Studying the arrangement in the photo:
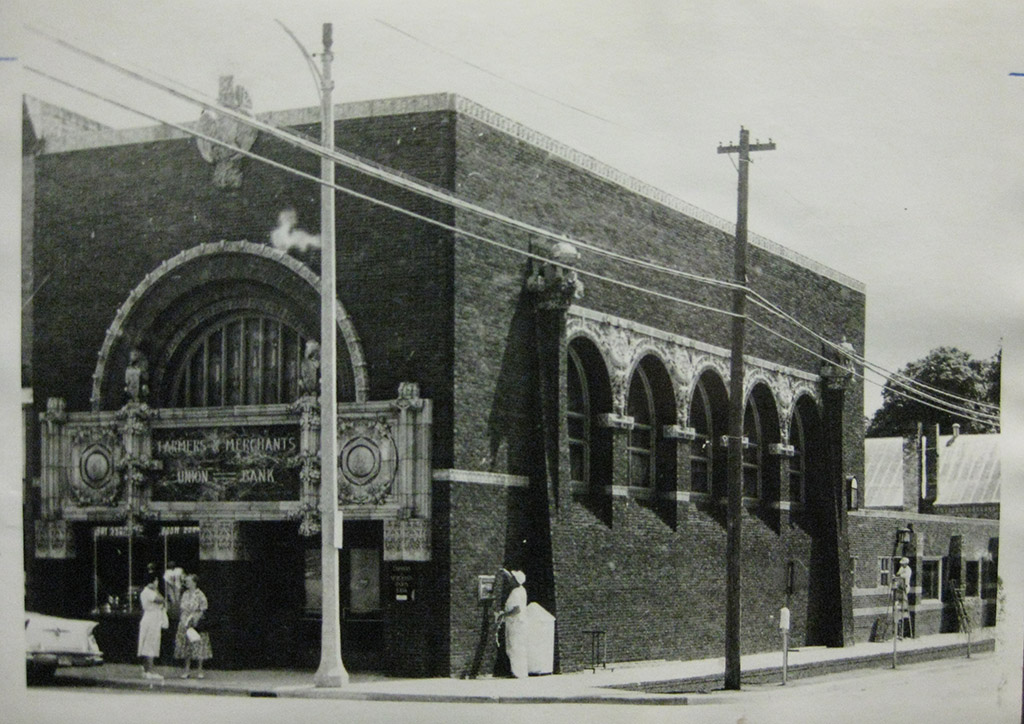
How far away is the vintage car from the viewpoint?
16000 millimetres

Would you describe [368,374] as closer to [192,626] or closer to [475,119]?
[475,119]

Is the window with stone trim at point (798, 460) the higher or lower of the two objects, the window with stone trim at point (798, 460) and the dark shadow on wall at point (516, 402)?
the lower

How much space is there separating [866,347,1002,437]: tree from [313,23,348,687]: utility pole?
642 centimetres

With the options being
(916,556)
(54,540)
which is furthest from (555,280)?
(916,556)

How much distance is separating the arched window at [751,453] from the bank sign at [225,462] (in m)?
10.1

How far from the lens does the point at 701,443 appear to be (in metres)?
26.6

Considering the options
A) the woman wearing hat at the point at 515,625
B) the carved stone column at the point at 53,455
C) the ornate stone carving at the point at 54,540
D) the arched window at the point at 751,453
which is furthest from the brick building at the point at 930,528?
the carved stone column at the point at 53,455

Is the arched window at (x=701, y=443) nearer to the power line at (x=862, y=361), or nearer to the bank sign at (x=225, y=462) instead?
the power line at (x=862, y=361)

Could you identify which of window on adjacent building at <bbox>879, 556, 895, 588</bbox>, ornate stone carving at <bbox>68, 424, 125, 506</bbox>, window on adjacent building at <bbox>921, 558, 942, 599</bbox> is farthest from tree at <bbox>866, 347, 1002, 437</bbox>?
ornate stone carving at <bbox>68, 424, 125, 506</bbox>

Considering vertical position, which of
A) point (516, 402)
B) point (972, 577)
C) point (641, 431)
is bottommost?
point (972, 577)

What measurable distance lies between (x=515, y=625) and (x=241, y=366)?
480cm

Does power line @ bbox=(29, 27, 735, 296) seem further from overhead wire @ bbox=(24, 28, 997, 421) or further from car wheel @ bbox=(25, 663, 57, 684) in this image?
car wheel @ bbox=(25, 663, 57, 684)

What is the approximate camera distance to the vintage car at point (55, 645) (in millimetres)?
16000

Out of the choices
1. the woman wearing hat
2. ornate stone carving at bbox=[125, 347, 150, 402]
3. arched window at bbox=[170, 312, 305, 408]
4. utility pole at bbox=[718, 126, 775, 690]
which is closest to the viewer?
ornate stone carving at bbox=[125, 347, 150, 402]
